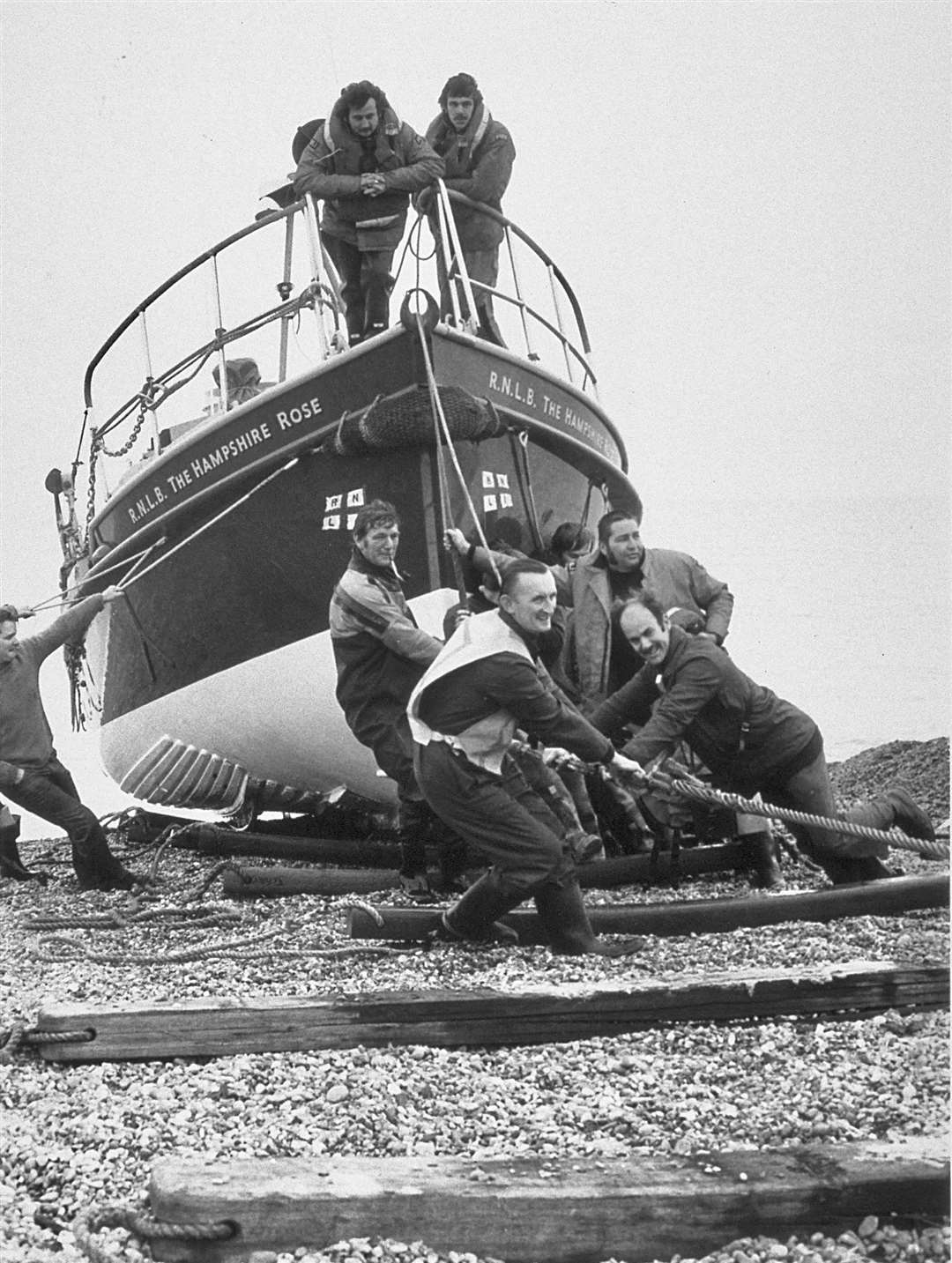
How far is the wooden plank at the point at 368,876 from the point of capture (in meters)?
5.85

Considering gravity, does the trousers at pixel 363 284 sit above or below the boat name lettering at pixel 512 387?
above

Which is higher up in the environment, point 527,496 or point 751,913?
point 527,496

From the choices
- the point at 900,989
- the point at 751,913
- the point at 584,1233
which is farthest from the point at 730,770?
the point at 584,1233

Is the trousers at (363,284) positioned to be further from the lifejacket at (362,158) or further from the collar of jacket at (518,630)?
the collar of jacket at (518,630)

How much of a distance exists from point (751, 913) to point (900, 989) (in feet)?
4.13

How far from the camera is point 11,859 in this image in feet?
26.3

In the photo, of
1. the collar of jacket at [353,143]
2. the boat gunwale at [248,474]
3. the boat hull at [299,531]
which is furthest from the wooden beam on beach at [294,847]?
the collar of jacket at [353,143]

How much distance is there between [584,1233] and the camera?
7.72ft

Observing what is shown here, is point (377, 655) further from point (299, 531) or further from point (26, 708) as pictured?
point (26, 708)

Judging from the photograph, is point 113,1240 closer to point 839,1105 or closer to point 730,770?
point 839,1105

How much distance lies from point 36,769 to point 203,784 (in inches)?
52.3

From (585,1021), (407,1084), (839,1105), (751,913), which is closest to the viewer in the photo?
(839,1105)

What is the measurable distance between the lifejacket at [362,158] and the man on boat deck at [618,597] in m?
2.38

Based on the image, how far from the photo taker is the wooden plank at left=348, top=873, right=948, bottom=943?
4.72m
